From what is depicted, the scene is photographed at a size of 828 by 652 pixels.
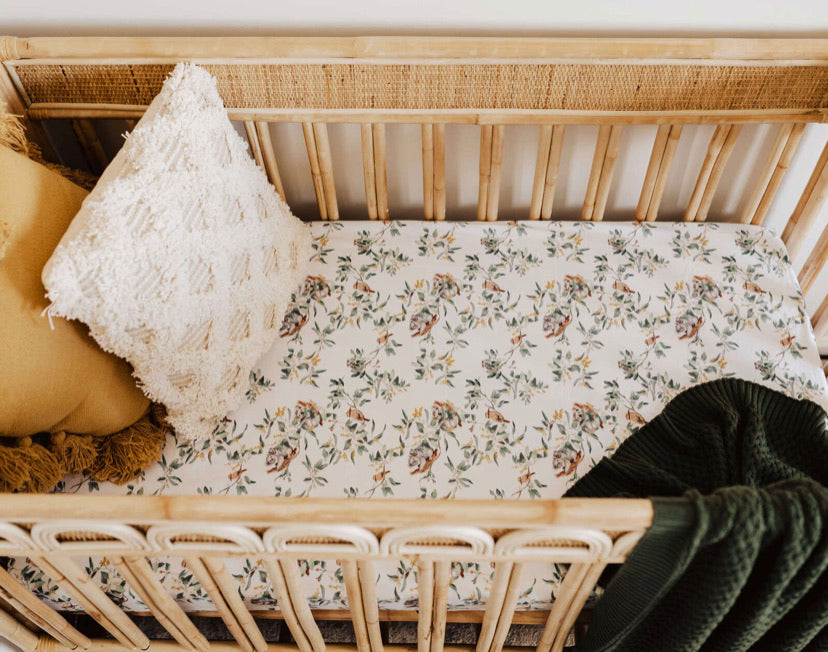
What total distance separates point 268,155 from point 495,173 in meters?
0.44

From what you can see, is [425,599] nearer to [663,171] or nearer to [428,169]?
[428,169]

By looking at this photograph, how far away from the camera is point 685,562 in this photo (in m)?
0.64

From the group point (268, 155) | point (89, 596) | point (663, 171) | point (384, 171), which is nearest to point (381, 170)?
point (384, 171)

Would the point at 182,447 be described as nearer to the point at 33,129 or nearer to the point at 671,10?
the point at 33,129

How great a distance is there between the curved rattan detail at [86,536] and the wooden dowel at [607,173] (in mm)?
1008

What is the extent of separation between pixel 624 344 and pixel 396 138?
1.96 feet

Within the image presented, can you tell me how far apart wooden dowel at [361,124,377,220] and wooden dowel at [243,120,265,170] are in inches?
7.8

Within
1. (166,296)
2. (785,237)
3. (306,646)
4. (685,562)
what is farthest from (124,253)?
(785,237)

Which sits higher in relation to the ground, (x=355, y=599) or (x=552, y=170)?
(x=552, y=170)

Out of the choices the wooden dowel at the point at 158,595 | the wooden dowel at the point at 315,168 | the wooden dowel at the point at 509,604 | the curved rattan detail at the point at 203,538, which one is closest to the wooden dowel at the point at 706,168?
the wooden dowel at the point at 315,168

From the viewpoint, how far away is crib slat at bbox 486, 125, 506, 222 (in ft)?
3.83

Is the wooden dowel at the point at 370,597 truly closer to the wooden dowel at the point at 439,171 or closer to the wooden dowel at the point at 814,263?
the wooden dowel at the point at 439,171

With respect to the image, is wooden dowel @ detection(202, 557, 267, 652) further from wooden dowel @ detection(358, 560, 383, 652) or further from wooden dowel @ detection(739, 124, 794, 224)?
wooden dowel @ detection(739, 124, 794, 224)

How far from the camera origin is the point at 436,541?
71cm
